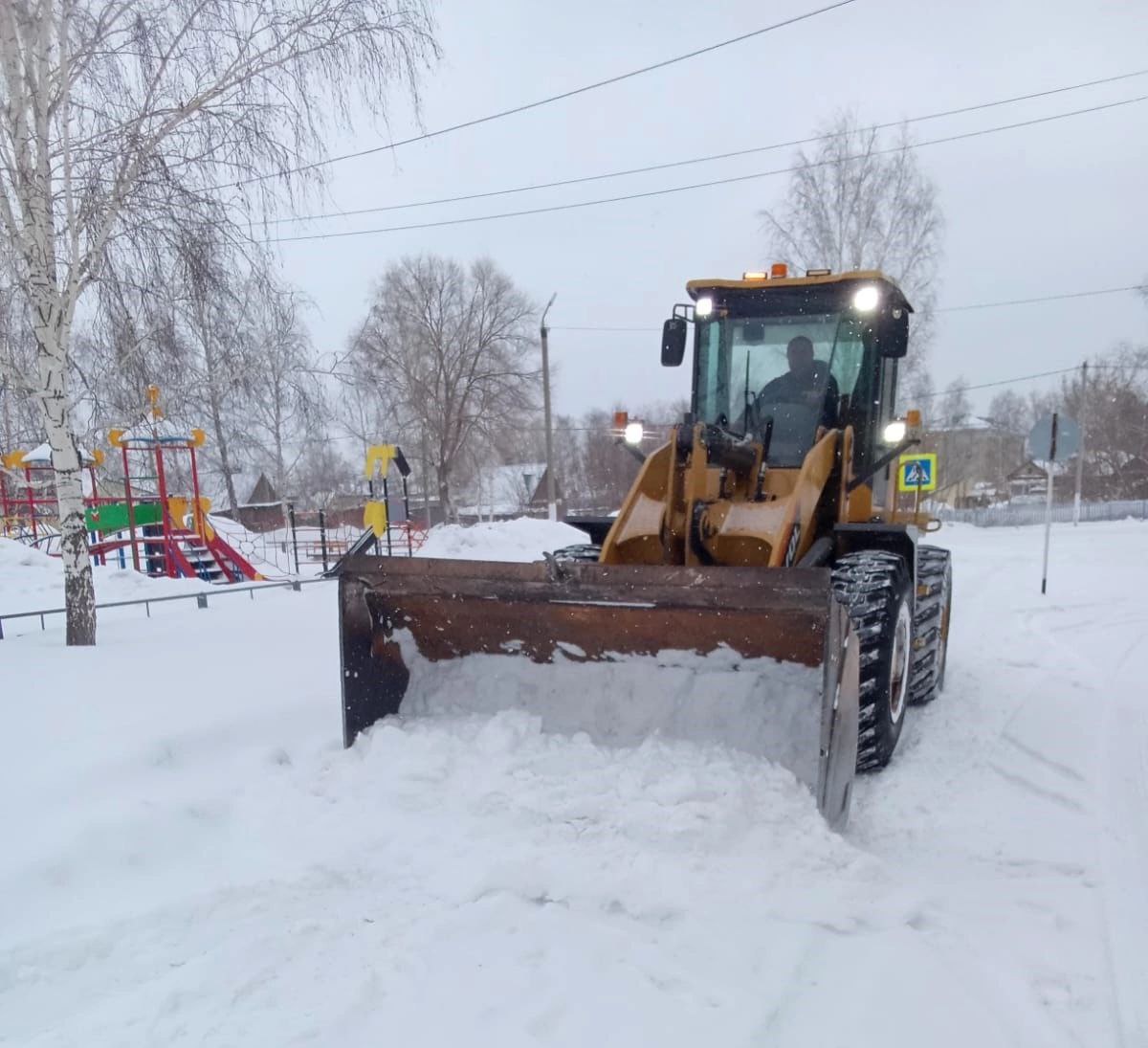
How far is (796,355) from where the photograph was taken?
516 cm

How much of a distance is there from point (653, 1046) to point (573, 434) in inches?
2340

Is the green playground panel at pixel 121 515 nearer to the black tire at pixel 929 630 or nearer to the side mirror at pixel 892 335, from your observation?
the black tire at pixel 929 630

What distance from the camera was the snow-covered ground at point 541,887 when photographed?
92.5 inches

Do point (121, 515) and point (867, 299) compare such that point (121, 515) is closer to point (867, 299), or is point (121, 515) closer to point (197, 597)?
point (197, 597)

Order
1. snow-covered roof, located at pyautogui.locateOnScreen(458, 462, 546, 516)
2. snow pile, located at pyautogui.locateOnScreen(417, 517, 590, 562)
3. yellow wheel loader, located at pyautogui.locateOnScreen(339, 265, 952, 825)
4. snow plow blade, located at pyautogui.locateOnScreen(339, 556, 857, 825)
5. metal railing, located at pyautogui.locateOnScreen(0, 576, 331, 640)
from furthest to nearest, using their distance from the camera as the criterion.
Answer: snow-covered roof, located at pyautogui.locateOnScreen(458, 462, 546, 516) < snow pile, located at pyautogui.locateOnScreen(417, 517, 590, 562) < metal railing, located at pyautogui.locateOnScreen(0, 576, 331, 640) < yellow wheel loader, located at pyautogui.locateOnScreen(339, 265, 952, 825) < snow plow blade, located at pyautogui.locateOnScreen(339, 556, 857, 825)

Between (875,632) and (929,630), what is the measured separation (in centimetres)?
154

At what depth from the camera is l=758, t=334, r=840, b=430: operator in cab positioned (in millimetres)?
5059

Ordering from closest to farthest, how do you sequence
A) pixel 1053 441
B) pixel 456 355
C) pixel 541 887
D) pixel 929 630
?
pixel 541 887 < pixel 929 630 < pixel 1053 441 < pixel 456 355

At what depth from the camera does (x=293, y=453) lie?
35.3 meters

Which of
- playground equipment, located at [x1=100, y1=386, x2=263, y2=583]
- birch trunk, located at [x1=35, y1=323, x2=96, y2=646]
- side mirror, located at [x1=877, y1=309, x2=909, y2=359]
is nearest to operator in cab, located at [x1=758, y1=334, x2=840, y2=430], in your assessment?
side mirror, located at [x1=877, y1=309, x2=909, y2=359]

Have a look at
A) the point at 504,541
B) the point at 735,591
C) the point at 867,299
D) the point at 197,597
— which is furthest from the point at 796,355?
the point at 504,541

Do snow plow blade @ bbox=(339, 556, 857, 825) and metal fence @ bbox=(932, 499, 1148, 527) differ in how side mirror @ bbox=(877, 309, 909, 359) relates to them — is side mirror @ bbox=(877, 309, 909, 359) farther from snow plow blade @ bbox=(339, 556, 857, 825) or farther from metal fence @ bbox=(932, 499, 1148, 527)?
metal fence @ bbox=(932, 499, 1148, 527)

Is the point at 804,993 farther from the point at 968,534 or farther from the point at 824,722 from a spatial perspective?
the point at 968,534

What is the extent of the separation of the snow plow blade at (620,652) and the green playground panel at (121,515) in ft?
43.2
